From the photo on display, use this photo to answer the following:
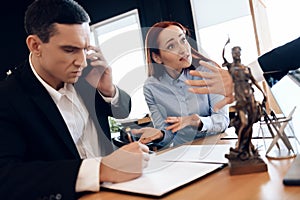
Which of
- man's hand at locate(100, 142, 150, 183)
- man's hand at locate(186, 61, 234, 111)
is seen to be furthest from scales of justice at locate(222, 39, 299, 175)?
man's hand at locate(100, 142, 150, 183)

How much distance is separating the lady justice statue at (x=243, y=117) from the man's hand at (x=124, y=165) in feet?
0.74

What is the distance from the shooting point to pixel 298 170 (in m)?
0.65

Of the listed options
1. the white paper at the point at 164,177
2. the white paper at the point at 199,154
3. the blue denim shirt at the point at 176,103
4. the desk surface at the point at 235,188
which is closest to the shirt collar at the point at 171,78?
the blue denim shirt at the point at 176,103

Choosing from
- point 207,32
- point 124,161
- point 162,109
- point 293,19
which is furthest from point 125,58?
point 207,32

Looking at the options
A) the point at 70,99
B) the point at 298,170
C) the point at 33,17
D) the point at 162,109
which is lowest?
the point at 162,109

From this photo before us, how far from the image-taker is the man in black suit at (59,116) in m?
0.75

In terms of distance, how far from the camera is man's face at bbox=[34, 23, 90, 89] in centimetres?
111

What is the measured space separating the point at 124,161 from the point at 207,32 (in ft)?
9.44

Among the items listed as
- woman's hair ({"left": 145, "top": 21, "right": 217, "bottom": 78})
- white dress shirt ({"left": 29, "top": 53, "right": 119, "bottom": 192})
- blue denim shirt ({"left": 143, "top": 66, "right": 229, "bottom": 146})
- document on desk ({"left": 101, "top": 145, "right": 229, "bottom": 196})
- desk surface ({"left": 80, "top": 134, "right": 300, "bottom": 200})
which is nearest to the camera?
desk surface ({"left": 80, "top": 134, "right": 300, "bottom": 200})

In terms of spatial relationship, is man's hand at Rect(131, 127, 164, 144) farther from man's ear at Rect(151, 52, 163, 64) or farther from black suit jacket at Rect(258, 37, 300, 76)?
man's ear at Rect(151, 52, 163, 64)

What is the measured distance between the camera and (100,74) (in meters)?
1.27

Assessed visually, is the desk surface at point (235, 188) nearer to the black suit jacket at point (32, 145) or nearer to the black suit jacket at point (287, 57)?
the black suit jacket at point (32, 145)

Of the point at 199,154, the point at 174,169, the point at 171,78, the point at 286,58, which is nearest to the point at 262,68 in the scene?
the point at 286,58

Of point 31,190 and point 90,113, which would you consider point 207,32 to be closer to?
point 90,113
